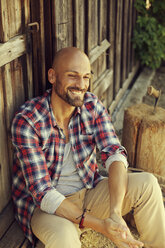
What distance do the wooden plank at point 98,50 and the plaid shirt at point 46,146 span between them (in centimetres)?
124

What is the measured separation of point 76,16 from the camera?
3533mm

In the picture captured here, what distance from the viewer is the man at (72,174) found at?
2619 millimetres

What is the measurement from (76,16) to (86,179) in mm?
1466

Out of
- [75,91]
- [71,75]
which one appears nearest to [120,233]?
[75,91]

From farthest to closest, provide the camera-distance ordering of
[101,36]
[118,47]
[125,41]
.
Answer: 1. [125,41]
2. [118,47]
3. [101,36]

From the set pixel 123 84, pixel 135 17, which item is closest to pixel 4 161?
pixel 123 84

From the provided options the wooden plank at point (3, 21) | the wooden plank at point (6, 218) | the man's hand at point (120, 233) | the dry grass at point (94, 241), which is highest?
the wooden plank at point (3, 21)

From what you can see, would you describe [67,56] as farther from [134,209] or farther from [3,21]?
[134,209]

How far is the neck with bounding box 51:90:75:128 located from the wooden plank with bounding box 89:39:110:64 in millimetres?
1366

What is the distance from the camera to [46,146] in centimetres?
284

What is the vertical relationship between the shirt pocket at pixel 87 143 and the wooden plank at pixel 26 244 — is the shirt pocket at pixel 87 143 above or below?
above

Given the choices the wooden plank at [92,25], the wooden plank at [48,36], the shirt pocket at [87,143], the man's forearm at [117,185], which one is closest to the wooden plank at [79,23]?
the wooden plank at [92,25]

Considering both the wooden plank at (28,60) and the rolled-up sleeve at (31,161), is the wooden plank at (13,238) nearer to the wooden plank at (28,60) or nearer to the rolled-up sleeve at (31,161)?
the rolled-up sleeve at (31,161)

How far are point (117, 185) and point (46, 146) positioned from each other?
58 cm
